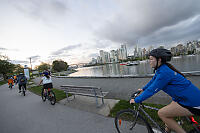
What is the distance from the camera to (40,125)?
10.4 feet

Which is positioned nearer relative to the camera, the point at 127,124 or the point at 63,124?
the point at 127,124

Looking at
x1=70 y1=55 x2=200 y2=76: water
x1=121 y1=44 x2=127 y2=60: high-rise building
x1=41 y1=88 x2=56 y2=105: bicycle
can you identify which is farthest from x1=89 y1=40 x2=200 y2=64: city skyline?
x1=41 y1=88 x2=56 y2=105: bicycle

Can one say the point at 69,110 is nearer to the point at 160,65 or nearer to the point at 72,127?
the point at 72,127

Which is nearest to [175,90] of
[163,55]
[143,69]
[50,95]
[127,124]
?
[163,55]

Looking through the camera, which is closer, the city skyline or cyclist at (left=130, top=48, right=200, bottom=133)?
cyclist at (left=130, top=48, right=200, bottom=133)

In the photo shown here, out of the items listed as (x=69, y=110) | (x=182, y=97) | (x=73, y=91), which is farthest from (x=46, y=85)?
(x=182, y=97)

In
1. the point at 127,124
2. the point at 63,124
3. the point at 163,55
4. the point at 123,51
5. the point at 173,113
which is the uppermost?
the point at 123,51

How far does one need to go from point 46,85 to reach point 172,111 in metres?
5.64

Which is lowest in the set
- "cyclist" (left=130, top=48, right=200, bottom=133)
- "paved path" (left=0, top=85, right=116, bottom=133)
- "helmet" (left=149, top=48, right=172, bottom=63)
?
"paved path" (left=0, top=85, right=116, bottom=133)

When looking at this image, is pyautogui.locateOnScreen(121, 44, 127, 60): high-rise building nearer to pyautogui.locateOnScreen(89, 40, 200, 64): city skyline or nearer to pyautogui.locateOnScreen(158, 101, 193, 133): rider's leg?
pyautogui.locateOnScreen(89, 40, 200, 64): city skyline

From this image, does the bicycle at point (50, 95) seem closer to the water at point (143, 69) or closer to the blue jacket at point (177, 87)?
the blue jacket at point (177, 87)

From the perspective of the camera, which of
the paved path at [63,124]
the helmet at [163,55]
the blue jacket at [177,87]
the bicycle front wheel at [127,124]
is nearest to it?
the blue jacket at [177,87]

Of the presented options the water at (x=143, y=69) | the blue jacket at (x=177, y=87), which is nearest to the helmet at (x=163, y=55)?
the blue jacket at (x=177, y=87)

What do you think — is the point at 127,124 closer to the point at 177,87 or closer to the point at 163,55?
the point at 177,87
